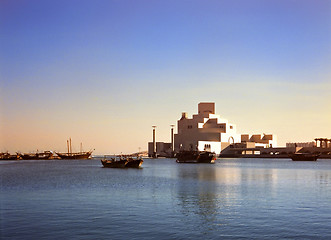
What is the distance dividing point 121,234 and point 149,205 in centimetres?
1250

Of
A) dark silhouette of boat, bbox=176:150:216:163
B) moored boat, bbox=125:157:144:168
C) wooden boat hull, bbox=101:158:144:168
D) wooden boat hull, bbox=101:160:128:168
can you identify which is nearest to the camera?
wooden boat hull, bbox=101:160:128:168

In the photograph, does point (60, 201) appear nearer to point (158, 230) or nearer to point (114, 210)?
point (114, 210)

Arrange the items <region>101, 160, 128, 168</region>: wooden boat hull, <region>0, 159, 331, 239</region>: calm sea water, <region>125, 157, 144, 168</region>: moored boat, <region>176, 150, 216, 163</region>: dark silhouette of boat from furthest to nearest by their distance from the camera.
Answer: <region>176, 150, 216, 163</region>: dark silhouette of boat → <region>125, 157, 144, 168</region>: moored boat → <region>101, 160, 128, 168</region>: wooden boat hull → <region>0, 159, 331, 239</region>: calm sea water

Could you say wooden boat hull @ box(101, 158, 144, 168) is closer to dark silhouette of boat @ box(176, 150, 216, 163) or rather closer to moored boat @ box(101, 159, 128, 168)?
moored boat @ box(101, 159, 128, 168)

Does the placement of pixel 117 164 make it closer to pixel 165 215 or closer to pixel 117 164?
pixel 117 164

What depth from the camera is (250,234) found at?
26125 mm

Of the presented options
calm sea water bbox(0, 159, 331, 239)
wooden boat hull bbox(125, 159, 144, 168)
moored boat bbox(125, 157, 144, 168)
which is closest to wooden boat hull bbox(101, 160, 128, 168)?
moored boat bbox(125, 157, 144, 168)

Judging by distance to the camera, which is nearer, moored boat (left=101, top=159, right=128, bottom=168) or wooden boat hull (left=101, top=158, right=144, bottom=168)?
moored boat (left=101, top=159, right=128, bottom=168)

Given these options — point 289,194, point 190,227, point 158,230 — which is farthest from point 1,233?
point 289,194

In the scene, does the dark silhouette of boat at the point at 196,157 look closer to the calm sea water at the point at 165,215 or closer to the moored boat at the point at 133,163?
the moored boat at the point at 133,163

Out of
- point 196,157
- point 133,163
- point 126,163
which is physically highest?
point 126,163

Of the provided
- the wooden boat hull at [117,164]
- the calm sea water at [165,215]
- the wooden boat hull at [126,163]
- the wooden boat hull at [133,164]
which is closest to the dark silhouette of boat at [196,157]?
the wooden boat hull at [133,164]

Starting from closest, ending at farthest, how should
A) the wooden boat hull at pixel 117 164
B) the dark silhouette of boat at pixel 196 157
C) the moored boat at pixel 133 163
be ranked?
the wooden boat hull at pixel 117 164 < the moored boat at pixel 133 163 < the dark silhouette of boat at pixel 196 157

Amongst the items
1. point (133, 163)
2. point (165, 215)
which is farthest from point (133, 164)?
point (165, 215)
